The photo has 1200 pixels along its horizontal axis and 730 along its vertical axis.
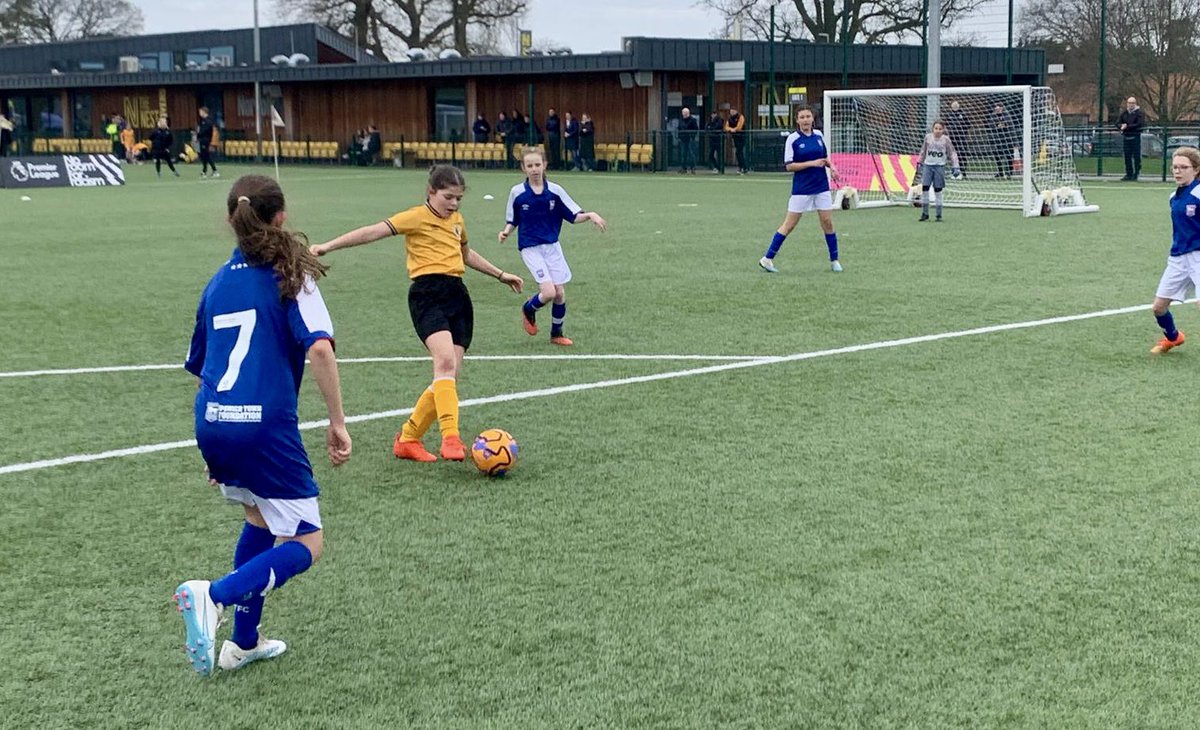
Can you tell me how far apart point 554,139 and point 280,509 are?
3838cm

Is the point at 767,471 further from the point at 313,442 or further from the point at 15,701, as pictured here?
the point at 15,701

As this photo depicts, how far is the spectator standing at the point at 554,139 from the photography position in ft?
135

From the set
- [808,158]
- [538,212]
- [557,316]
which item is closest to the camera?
[538,212]

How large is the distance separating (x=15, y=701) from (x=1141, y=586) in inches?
150

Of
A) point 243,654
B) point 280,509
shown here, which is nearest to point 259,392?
point 280,509

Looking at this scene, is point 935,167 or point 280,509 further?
point 935,167

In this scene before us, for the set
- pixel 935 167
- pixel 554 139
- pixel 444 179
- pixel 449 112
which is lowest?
pixel 444 179

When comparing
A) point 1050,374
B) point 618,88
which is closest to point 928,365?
point 1050,374

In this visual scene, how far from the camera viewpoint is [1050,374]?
28.8ft

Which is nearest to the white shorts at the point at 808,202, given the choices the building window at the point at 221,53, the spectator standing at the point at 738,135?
the spectator standing at the point at 738,135

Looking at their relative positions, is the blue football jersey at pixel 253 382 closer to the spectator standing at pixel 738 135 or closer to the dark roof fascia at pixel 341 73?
the spectator standing at pixel 738 135

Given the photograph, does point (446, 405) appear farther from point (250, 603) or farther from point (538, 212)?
point (538, 212)

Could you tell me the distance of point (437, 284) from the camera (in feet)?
24.1

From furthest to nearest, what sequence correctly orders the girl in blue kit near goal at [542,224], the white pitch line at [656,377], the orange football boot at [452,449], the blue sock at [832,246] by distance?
the blue sock at [832,246] → the girl in blue kit near goal at [542,224] → the white pitch line at [656,377] → the orange football boot at [452,449]
